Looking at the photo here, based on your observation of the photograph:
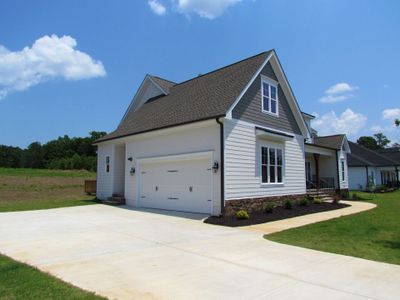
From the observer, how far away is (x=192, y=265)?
6.03 metres

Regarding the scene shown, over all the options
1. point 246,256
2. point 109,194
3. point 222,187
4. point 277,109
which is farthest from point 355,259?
point 109,194

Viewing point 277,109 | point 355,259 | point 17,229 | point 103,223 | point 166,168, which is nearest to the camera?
point 355,259

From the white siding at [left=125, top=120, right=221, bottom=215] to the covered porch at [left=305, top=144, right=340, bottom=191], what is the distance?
40.5ft

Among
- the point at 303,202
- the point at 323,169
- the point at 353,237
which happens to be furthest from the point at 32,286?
the point at 323,169

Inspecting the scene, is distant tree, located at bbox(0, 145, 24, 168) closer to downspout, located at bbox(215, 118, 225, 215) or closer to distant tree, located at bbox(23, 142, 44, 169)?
distant tree, located at bbox(23, 142, 44, 169)

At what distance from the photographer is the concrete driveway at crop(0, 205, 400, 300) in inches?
184

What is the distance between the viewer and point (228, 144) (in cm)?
1273

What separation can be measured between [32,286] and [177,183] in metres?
10.1

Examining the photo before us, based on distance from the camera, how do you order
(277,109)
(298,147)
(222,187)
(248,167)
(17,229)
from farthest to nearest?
(298,147), (277,109), (248,167), (222,187), (17,229)

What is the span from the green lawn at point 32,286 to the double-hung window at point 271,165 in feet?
35.6

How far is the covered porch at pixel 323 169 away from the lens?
2361 cm

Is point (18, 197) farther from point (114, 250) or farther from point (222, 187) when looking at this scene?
point (114, 250)

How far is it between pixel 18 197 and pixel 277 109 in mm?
18249

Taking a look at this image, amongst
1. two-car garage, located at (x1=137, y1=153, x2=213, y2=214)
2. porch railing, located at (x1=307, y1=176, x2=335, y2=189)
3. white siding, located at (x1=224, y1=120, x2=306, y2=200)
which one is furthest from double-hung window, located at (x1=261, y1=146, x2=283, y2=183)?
porch railing, located at (x1=307, y1=176, x2=335, y2=189)
